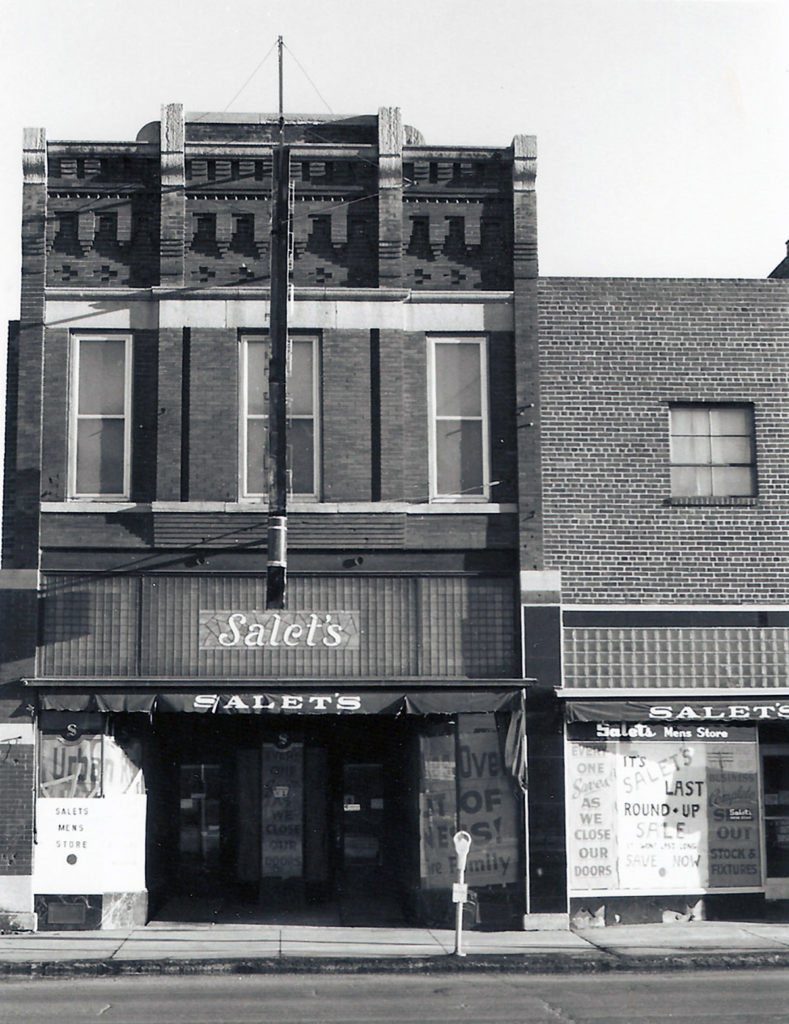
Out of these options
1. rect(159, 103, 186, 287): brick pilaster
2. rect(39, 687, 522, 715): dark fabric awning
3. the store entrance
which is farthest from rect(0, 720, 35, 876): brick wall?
rect(159, 103, 186, 287): brick pilaster

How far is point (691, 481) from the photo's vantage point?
20.2 m

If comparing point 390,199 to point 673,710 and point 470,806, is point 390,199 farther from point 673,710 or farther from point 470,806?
point 470,806

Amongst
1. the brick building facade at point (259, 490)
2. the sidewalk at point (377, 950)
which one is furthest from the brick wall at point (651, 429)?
the sidewalk at point (377, 950)

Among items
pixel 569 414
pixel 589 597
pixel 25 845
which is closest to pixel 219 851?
pixel 25 845

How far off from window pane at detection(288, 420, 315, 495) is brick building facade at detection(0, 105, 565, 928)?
0.04m

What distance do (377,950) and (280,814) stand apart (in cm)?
454

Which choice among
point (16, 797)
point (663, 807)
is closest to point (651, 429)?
point (663, 807)

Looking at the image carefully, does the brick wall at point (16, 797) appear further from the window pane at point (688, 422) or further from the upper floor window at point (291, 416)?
the window pane at point (688, 422)

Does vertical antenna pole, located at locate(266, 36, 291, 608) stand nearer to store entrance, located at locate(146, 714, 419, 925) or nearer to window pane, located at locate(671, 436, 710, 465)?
store entrance, located at locate(146, 714, 419, 925)

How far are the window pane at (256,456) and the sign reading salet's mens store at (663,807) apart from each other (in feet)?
18.3

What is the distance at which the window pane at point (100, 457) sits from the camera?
19547 mm

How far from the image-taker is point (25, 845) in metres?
18.5

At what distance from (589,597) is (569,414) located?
2685 mm

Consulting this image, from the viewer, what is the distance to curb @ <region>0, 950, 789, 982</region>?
15844 millimetres
